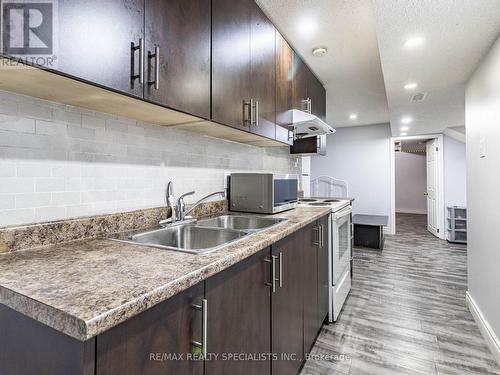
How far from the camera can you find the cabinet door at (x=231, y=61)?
1.43 m

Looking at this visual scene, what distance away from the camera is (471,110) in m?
2.28

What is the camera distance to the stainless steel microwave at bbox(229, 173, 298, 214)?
1.95m

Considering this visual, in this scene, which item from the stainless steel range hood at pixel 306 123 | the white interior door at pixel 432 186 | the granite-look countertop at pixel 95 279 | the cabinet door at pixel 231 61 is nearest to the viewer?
the granite-look countertop at pixel 95 279

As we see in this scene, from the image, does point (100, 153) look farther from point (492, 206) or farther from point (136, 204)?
point (492, 206)

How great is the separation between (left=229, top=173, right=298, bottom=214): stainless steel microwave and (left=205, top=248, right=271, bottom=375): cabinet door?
30.1 inches

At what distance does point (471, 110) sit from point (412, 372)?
2.06 meters

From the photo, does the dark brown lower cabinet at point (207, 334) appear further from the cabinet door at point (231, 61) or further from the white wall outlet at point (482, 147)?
the white wall outlet at point (482, 147)

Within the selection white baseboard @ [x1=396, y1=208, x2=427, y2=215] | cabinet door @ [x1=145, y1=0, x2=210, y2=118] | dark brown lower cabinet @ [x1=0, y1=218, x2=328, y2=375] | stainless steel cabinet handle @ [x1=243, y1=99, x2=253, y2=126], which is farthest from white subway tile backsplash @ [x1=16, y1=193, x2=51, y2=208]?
white baseboard @ [x1=396, y1=208, x2=427, y2=215]

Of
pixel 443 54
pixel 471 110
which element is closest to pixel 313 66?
pixel 443 54

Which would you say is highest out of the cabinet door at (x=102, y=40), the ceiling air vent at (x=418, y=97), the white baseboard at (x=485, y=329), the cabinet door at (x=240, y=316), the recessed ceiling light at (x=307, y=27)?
the recessed ceiling light at (x=307, y=27)


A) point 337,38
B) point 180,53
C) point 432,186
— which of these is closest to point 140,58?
point 180,53

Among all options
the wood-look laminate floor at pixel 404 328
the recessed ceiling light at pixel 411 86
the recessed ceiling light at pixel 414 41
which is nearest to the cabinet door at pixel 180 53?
the recessed ceiling light at pixel 414 41

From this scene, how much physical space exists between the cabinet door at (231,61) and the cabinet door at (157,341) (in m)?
0.97

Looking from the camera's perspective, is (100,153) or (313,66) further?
(313,66)
